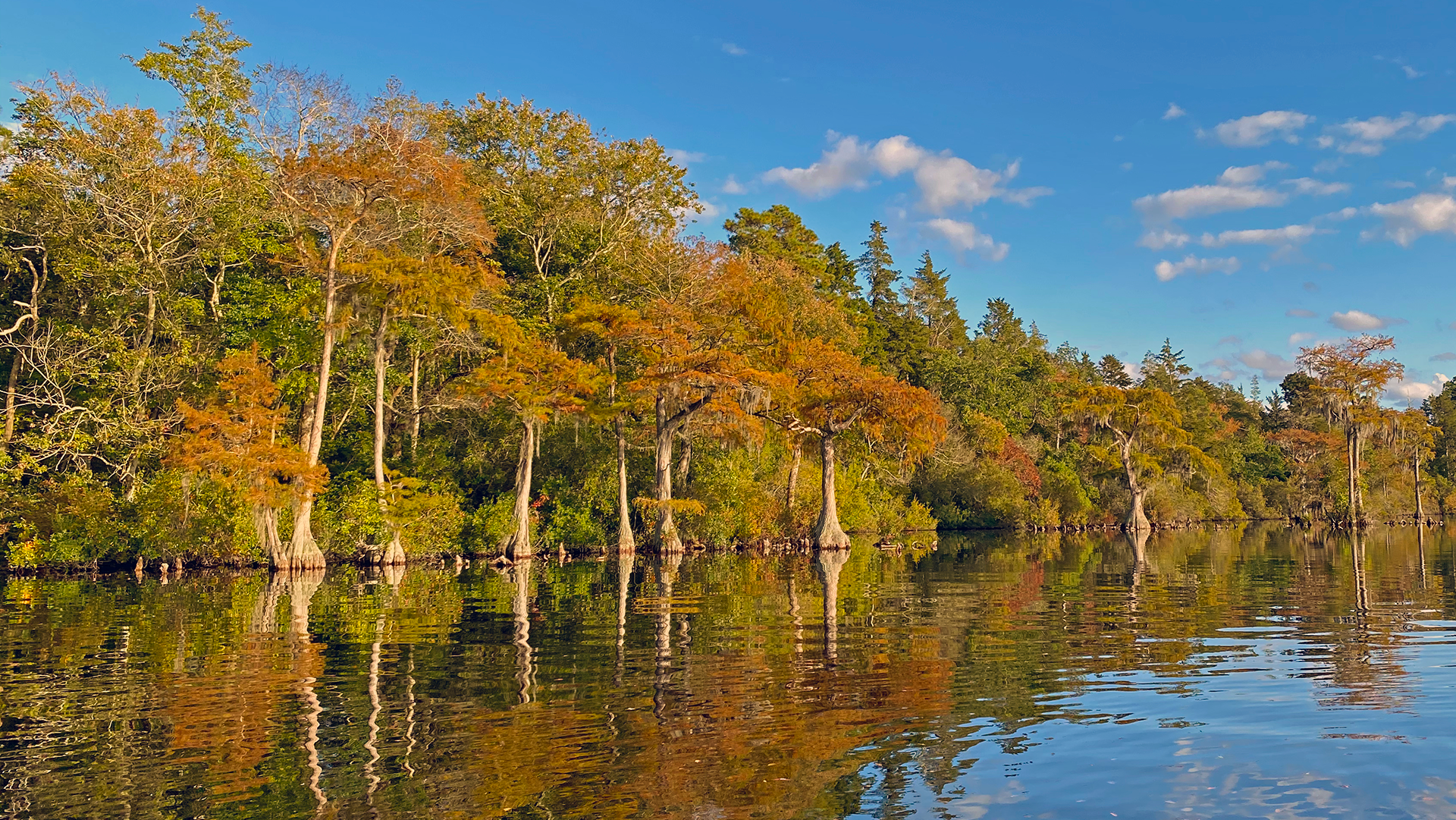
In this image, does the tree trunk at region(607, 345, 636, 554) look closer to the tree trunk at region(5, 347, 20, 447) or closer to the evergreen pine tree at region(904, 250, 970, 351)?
the tree trunk at region(5, 347, 20, 447)

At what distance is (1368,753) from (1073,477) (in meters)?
68.4

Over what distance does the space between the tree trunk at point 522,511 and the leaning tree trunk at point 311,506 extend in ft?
25.8

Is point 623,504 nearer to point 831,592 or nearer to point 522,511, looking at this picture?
point 522,511

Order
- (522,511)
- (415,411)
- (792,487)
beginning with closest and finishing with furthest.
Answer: (522,511) → (415,411) → (792,487)

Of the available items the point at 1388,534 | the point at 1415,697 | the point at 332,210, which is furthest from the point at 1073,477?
the point at 1415,697

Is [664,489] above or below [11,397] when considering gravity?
below

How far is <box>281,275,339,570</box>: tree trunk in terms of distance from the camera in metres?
34.6

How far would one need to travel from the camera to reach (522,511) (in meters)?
41.8

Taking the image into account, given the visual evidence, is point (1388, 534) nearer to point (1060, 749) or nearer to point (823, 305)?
point (823, 305)

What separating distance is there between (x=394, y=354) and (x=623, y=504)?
41.5 ft

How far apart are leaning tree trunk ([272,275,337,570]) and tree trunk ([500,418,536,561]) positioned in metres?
7.87

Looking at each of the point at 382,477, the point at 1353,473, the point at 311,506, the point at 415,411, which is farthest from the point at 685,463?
the point at 1353,473

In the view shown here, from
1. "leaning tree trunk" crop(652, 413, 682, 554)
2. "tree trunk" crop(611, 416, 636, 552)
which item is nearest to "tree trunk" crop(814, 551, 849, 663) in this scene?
"leaning tree trunk" crop(652, 413, 682, 554)

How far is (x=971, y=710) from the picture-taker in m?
10.0
